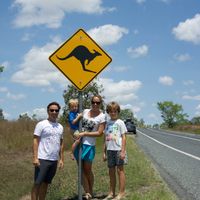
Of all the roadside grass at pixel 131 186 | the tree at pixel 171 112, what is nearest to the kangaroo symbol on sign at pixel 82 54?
the roadside grass at pixel 131 186

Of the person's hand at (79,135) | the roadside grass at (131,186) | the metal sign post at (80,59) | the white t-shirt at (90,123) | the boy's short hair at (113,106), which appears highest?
the metal sign post at (80,59)

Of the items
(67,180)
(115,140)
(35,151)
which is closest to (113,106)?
(115,140)

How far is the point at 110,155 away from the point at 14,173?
24.9 ft

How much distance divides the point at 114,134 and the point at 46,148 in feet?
4.35

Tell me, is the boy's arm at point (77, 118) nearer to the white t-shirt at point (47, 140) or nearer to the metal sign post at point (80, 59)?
the metal sign post at point (80, 59)

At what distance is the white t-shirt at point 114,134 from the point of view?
8.00 meters

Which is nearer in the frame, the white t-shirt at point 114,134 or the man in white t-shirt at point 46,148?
the man in white t-shirt at point 46,148

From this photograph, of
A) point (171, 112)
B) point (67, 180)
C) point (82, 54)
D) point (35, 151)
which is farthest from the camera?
Answer: point (171, 112)

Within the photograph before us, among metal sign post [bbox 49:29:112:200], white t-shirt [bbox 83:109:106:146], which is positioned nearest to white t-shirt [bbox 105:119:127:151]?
white t-shirt [bbox 83:109:106:146]

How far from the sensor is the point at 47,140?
286 inches

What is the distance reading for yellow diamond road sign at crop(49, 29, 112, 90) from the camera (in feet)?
24.2

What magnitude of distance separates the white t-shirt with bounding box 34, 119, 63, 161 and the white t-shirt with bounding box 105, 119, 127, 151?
1088 millimetres

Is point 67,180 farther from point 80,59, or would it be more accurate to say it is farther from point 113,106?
point 80,59

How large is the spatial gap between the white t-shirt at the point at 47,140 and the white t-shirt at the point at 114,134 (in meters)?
1.09
